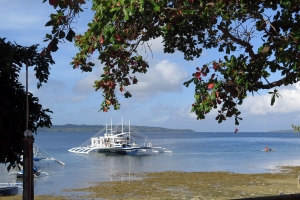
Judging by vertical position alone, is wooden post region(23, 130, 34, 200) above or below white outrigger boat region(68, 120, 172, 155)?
above

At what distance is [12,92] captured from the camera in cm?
549

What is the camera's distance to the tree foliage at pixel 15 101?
17.0 feet

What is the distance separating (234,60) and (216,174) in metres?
24.3

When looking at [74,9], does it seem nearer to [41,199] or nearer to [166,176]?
[41,199]

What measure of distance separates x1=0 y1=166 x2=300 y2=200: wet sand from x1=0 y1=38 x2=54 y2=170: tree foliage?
1360cm

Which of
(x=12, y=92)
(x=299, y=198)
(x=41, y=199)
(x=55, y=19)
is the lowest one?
(x=41, y=199)

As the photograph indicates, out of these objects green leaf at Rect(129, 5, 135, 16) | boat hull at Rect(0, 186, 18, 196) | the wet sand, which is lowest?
the wet sand

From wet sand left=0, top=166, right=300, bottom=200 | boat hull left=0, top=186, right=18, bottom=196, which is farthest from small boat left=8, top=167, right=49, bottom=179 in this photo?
wet sand left=0, top=166, right=300, bottom=200

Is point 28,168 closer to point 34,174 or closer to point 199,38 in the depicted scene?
point 199,38

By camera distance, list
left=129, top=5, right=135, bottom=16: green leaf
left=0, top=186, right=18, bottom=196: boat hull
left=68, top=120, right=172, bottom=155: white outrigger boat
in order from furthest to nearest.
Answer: left=68, top=120, right=172, bottom=155: white outrigger boat
left=0, top=186, right=18, bottom=196: boat hull
left=129, top=5, right=135, bottom=16: green leaf

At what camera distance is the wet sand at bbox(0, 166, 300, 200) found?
19906 mm

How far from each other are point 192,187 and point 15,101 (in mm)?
18183

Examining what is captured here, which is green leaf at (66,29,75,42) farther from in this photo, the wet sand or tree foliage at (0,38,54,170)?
the wet sand

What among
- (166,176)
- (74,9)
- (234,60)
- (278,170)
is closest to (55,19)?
(74,9)
